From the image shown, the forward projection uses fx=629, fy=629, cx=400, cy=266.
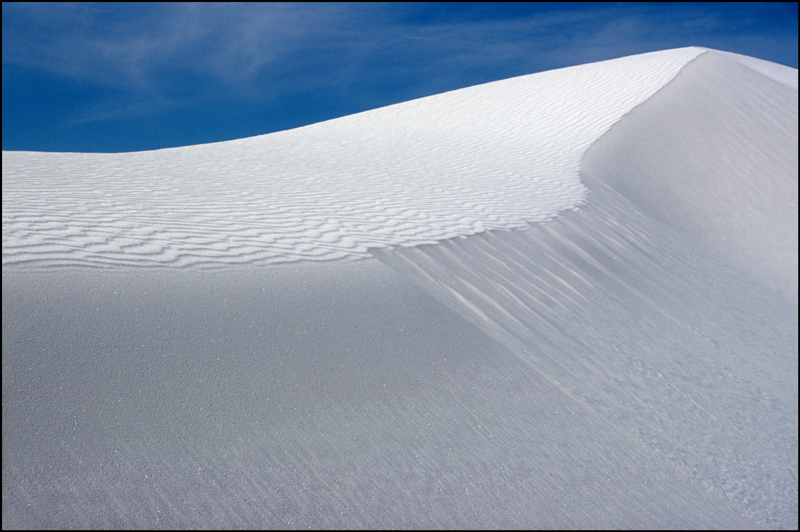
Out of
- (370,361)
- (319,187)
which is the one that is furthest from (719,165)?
(370,361)

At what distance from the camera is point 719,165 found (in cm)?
1175

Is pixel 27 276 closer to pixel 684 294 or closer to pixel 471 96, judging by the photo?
pixel 684 294

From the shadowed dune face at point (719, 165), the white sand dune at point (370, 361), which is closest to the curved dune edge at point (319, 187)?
the white sand dune at point (370, 361)

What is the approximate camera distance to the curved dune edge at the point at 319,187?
447cm

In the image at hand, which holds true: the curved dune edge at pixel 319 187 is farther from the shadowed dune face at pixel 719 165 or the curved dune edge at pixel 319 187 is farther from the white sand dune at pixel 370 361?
the shadowed dune face at pixel 719 165

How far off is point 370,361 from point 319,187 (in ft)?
13.1

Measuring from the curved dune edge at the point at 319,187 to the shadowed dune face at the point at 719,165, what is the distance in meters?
0.63

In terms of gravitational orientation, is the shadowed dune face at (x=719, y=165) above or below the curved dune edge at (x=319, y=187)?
below

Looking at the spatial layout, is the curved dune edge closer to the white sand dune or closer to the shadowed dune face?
the white sand dune

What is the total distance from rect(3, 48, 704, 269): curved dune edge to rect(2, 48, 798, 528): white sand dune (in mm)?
51

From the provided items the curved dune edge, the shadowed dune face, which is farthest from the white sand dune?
the shadowed dune face

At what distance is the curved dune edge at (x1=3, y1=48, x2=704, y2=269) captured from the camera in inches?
176

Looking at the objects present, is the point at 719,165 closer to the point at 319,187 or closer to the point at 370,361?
the point at 319,187

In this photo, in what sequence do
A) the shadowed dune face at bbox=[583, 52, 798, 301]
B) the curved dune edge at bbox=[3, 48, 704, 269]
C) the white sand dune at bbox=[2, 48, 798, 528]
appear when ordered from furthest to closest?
the shadowed dune face at bbox=[583, 52, 798, 301]
the curved dune edge at bbox=[3, 48, 704, 269]
the white sand dune at bbox=[2, 48, 798, 528]
